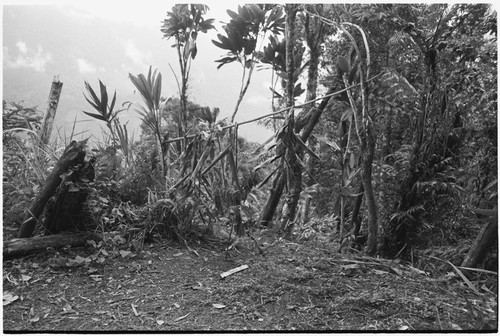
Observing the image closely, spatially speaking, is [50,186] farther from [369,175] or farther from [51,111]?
[369,175]

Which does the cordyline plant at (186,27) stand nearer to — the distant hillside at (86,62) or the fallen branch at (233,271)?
the distant hillside at (86,62)

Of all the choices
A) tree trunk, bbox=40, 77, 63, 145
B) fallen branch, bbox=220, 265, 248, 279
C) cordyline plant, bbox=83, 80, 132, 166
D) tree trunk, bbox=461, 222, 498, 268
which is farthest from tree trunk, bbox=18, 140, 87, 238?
tree trunk, bbox=461, 222, 498, 268

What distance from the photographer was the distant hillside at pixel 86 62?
1776 millimetres

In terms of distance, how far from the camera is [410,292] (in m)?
1.57

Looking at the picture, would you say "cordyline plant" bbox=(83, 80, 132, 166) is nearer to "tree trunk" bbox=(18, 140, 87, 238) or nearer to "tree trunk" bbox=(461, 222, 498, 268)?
"tree trunk" bbox=(18, 140, 87, 238)

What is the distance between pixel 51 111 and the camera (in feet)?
8.77

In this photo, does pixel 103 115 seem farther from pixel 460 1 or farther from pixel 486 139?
pixel 486 139

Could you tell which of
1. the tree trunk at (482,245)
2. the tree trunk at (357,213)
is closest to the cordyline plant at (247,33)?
the tree trunk at (357,213)

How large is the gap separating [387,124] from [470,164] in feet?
2.32

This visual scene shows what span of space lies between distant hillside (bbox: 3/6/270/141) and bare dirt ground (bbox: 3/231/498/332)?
835 mm

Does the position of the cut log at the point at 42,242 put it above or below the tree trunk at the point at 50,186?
below

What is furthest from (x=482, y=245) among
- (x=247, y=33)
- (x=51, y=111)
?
(x=51, y=111)

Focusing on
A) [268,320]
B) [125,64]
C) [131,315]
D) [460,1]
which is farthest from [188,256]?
[460,1]

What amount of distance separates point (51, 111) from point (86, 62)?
1.55ft
